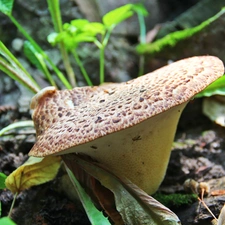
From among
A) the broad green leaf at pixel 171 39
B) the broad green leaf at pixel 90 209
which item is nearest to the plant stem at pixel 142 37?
the broad green leaf at pixel 171 39

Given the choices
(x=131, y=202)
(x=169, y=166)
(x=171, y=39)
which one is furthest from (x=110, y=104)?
(x=171, y=39)

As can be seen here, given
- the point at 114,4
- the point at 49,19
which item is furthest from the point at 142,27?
the point at 49,19

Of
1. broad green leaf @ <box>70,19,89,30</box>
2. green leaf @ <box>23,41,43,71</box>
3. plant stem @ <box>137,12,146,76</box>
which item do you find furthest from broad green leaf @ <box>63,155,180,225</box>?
plant stem @ <box>137,12,146,76</box>

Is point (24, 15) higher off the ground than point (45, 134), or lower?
higher

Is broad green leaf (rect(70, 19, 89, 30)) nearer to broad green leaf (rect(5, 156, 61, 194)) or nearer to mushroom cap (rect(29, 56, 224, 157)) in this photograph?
mushroom cap (rect(29, 56, 224, 157))

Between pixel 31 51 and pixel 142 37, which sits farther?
pixel 142 37

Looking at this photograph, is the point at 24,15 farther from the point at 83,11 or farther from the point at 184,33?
the point at 184,33

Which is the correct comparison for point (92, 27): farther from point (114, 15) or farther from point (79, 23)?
point (114, 15)
